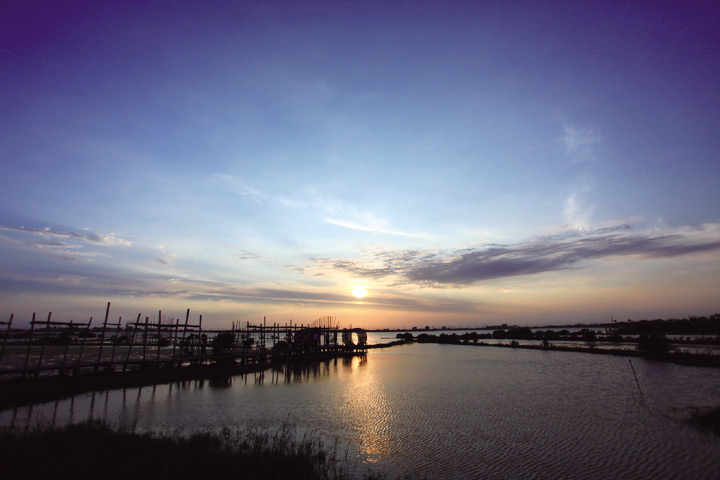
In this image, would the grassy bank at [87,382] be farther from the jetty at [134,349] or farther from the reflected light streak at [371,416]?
the reflected light streak at [371,416]

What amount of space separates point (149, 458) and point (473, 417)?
1256cm

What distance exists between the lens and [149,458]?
757 centimetres

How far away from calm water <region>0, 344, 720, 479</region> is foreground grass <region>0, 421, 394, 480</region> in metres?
1.85

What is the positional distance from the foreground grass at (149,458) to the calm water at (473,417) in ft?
6.07

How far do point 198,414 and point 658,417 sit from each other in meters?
19.5

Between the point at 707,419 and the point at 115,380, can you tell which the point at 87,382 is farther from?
the point at 707,419

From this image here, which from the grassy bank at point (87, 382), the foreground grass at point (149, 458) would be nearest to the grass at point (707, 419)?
the foreground grass at point (149, 458)

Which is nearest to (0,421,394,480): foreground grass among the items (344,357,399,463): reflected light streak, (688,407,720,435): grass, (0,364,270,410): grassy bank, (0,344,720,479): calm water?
(344,357,399,463): reflected light streak

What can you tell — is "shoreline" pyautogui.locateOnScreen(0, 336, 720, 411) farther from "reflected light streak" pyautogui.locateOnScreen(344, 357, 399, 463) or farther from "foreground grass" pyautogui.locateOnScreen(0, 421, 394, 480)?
"reflected light streak" pyautogui.locateOnScreen(344, 357, 399, 463)

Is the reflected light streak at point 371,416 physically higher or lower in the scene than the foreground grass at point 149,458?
lower

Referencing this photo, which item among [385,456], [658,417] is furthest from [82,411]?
[658,417]

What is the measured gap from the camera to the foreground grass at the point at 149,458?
6887 mm

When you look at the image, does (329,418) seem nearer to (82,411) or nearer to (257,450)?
(257,450)

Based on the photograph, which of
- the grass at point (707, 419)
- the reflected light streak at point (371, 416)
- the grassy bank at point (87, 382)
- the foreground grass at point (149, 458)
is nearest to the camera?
the foreground grass at point (149, 458)
